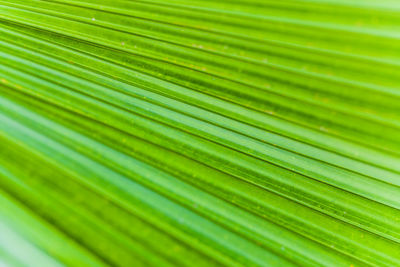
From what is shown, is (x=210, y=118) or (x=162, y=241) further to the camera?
(x=210, y=118)

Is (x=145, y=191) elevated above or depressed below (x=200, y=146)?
below

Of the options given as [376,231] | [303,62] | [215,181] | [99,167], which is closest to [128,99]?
[99,167]

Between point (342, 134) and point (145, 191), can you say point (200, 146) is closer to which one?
point (145, 191)

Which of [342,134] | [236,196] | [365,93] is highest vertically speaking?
[365,93]

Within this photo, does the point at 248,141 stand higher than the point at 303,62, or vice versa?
the point at 303,62

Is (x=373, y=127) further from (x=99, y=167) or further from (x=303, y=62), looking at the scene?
(x=99, y=167)

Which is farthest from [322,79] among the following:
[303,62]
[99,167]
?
[99,167]
